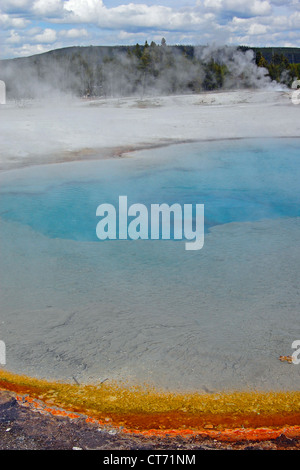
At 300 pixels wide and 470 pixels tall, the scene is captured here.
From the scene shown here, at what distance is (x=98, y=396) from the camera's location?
310 centimetres

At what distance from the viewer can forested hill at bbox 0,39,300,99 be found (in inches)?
1308

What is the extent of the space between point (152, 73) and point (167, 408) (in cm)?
3409

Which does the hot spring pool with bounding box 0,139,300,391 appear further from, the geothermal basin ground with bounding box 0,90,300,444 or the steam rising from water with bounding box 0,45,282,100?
the steam rising from water with bounding box 0,45,282,100

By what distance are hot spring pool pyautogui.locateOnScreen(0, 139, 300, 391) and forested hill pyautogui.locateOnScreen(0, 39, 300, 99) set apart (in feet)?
86.0

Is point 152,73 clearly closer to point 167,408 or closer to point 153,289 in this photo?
point 153,289

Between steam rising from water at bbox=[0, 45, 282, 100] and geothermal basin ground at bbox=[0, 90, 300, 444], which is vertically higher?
steam rising from water at bbox=[0, 45, 282, 100]

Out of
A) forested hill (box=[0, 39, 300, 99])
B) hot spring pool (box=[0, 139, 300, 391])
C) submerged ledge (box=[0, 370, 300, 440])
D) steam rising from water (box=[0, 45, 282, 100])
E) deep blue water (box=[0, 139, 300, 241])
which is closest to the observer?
submerged ledge (box=[0, 370, 300, 440])

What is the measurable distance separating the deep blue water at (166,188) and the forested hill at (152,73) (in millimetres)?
23551

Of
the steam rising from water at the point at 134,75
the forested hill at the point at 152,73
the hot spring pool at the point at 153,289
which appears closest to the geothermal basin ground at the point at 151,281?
the hot spring pool at the point at 153,289

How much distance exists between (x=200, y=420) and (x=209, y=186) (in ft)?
19.8

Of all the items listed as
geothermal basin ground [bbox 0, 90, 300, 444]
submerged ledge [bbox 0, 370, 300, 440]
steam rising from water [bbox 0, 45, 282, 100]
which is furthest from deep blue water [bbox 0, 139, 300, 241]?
steam rising from water [bbox 0, 45, 282, 100]

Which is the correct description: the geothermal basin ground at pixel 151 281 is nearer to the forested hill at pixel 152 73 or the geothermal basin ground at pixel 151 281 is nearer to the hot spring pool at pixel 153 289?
the hot spring pool at pixel 153 289

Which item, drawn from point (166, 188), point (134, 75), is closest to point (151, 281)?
point (166, 188)

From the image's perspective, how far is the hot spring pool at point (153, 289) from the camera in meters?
3.46
